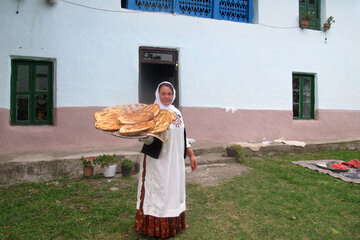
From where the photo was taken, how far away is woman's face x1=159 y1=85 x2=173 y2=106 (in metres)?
2.56

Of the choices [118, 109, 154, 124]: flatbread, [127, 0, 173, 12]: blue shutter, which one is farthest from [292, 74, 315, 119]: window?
[118, 109, 154, 124]: flatbread

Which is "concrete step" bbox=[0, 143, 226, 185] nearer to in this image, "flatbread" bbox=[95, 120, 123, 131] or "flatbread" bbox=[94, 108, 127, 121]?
"flatbread" bbox=[94, 108, 127, 121]

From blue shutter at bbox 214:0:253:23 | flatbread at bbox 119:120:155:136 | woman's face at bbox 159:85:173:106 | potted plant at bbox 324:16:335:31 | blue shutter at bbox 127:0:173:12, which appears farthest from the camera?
potted plant at bbox 324:16:335:31

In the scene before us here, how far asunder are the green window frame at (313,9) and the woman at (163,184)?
23.2 feet

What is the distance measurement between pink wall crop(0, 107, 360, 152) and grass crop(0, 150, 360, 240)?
53.3 inches

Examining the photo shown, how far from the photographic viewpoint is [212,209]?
330 cm

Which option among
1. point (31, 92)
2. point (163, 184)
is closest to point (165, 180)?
point (163, 184)

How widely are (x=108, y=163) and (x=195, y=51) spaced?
3.56 metres

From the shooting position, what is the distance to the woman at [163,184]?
2.45m

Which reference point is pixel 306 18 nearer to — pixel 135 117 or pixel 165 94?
pixel 165 94

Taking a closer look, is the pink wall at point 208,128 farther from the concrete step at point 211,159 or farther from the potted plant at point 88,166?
the potted plant at point 88,166

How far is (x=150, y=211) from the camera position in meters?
2.46

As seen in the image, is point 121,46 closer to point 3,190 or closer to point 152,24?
point 152,24

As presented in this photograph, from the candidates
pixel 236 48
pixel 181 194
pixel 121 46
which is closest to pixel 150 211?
pixel 181 194
